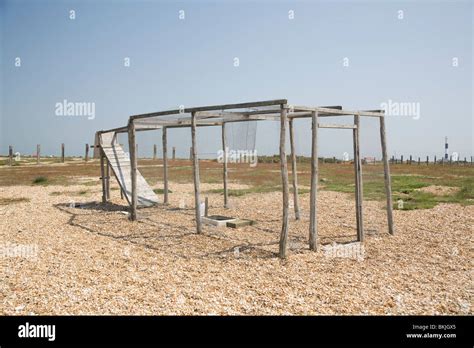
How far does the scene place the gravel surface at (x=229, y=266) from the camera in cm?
512

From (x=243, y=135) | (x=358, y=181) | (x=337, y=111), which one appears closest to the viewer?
(x=337, y=111)

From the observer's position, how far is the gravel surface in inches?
201

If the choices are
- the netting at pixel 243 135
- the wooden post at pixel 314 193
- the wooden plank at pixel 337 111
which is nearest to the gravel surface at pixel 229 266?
the wooden post at pixel 314 193

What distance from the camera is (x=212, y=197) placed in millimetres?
16422

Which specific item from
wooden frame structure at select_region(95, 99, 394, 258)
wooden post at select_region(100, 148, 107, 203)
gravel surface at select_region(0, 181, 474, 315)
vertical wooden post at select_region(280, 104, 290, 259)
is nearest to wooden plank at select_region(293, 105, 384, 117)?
wooden frame structure at select_region(95, 99, 394, 258)

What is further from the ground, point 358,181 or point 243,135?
point 243,135

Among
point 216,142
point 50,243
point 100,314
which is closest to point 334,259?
point 100,314

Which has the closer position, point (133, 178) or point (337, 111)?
point (337, 111)

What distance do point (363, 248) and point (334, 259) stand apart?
118cm

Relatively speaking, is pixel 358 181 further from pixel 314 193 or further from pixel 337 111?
pixel 337 111

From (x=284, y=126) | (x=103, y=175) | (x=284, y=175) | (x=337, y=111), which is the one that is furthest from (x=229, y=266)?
(x=103, y=175)

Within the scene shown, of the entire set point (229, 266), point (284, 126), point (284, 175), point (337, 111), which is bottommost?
point (229, 266)

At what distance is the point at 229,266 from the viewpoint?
676 centimetres
